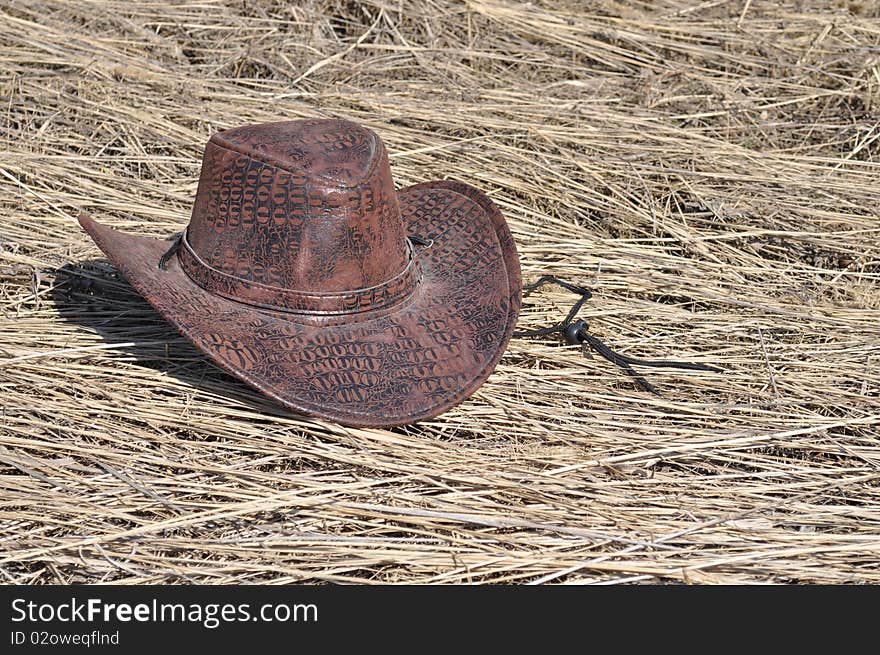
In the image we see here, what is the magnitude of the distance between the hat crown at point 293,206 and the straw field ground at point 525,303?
1.27 ft

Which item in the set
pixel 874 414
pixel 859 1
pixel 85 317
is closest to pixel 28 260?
pixel 85 317

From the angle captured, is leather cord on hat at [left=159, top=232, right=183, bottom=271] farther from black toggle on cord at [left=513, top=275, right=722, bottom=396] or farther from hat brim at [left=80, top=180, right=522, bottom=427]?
black toggle on cord at [left=513, top=275, right=722, bottom=396]

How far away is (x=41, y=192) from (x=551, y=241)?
1.93 m

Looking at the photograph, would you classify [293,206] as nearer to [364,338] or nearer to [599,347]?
[364,338]

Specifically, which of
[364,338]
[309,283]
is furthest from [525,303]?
[309,283]

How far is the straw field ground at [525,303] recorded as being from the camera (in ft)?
8.16

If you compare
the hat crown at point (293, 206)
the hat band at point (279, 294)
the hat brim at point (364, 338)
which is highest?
the hat crown at point (293, 206)

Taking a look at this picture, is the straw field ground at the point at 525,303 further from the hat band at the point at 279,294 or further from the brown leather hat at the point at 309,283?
the hat band at the point at 279,294

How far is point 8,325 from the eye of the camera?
311cm

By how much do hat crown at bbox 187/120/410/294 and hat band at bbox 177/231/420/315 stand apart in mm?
13

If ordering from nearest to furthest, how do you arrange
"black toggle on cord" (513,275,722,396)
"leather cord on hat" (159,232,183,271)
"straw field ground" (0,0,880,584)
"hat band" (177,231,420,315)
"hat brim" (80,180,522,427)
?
1. "straw field ground" (0,0,880,584)
2. "hat brim" (80,180,522,427)
3. "hat band" (177,231,420,315)
4. "leather cord on hat" (159,232,183,271)
5. "black toggle on cord" (513,275,722,396)

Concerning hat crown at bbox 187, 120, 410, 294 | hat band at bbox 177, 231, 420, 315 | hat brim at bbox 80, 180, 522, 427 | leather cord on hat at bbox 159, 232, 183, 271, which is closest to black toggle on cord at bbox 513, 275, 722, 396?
hat brim at bbox 80, 180, 522, 427

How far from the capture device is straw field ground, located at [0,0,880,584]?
2.49 m

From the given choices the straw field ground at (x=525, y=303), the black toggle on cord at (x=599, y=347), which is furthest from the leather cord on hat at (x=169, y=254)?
the black toggle on cord at (x=599, y=347)
